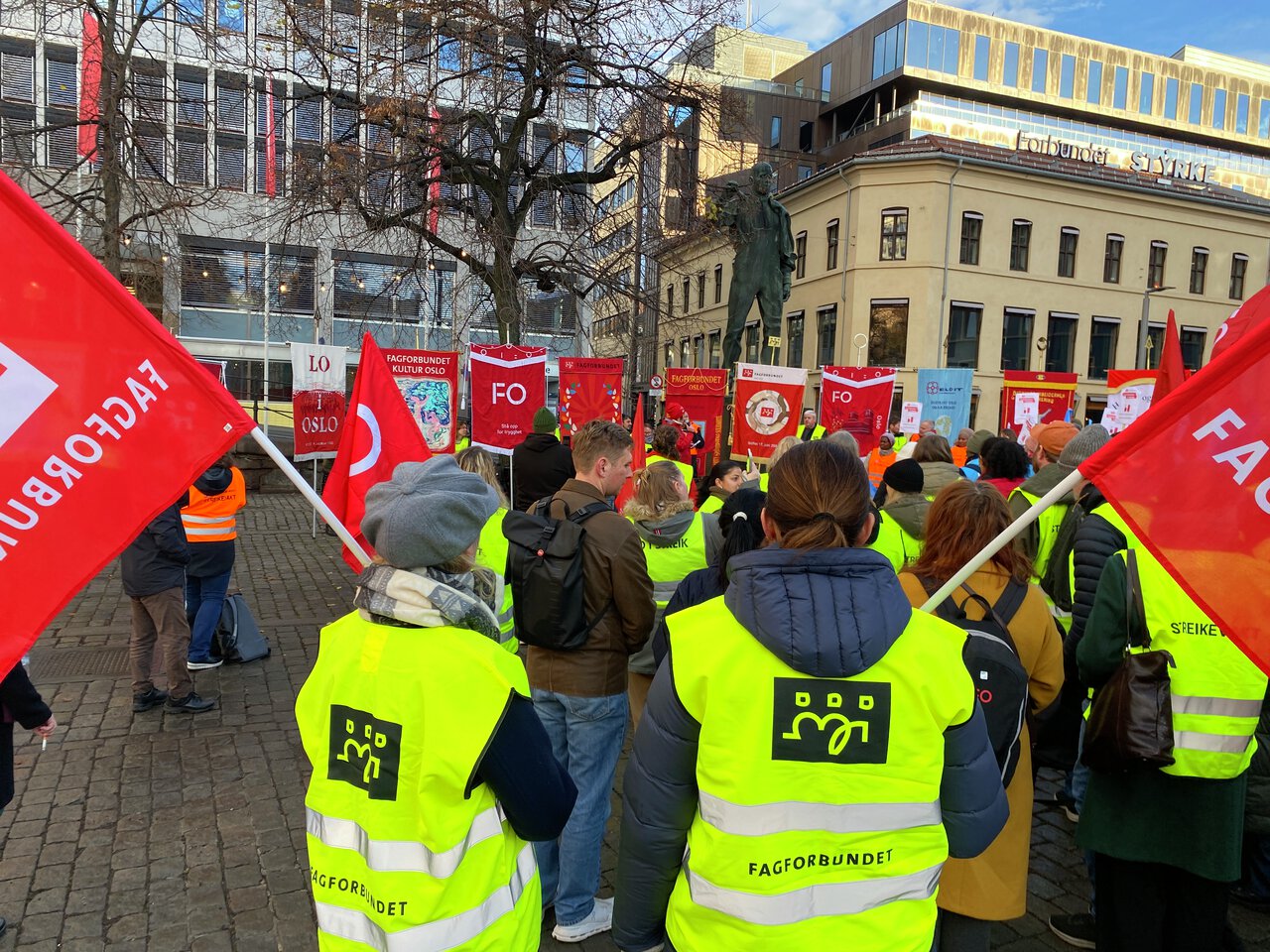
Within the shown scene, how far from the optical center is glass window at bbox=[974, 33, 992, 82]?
145 ft

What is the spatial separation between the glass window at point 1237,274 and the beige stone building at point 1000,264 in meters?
0.06

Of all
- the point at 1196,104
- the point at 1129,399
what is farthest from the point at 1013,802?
the point at 1196,104

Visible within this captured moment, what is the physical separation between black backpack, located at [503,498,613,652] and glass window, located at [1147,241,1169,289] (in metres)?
40.6

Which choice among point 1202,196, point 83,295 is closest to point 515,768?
point 83,295

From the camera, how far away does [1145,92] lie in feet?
160

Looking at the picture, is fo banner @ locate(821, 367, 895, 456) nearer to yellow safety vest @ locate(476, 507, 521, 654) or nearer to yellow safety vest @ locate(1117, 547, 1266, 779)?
yellow safety vest @ locate(476, 507, 521, 654)

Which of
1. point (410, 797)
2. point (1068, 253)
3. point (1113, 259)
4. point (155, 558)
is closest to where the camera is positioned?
point (410, 797)

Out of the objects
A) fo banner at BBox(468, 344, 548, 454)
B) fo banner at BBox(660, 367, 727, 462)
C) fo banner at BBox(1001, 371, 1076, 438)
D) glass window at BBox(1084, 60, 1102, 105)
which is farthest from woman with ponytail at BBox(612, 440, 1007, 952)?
glass window at BBox(1084, 60, 1102, 105)

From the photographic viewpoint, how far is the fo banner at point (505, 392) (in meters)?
8.96

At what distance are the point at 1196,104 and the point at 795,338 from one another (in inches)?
1331

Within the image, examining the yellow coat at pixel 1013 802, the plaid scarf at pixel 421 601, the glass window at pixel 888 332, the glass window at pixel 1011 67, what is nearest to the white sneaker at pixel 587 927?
the yellow coat at pixel 1013 802

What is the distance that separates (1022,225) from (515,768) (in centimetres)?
3759

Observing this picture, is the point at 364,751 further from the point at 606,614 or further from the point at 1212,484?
the point at 1212,484

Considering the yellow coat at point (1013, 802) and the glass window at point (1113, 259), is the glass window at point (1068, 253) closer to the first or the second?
the glass window at point (1113, 259)
